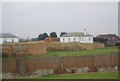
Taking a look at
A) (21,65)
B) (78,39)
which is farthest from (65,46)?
(78,39)

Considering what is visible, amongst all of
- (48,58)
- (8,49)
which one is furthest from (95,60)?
(8,49)

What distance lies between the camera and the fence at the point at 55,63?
16.8 m

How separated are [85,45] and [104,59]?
9.03m

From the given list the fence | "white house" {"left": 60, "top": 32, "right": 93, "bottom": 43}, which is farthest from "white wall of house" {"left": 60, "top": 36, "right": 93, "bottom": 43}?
the fence

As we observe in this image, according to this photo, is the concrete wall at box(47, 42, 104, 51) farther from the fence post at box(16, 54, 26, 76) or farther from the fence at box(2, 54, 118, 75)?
the fence post at box(16, 54, 26, 76)

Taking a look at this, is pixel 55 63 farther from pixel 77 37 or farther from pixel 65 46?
pixel 77 37

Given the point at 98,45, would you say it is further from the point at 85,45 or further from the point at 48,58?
the point at 48,58

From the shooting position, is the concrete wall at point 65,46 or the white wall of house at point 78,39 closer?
the concrete wall at point 65,46

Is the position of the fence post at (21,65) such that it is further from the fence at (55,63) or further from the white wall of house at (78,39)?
the white wall of house at (78,39)

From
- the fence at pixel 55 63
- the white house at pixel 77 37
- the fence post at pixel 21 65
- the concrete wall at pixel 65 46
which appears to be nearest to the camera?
the fence at pixel 55 63

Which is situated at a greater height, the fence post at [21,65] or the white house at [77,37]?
the white house at [77,37]

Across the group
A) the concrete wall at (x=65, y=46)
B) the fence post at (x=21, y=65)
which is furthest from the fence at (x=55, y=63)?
the concrete wall at (x=65, y=46)

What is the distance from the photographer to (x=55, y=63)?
60.2 ft

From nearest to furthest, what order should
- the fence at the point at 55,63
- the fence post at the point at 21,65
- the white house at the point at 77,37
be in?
the fence at the point at 55,63, the fence post at the point at 21,65, the white house at the point at 77,37
